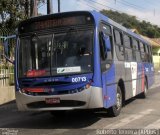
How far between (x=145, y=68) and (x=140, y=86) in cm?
187

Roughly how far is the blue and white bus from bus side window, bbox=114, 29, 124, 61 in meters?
1.04

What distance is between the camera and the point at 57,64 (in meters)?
10.6

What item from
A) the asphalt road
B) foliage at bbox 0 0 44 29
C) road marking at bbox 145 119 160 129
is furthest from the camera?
foliage at bbox 0 0 44 29

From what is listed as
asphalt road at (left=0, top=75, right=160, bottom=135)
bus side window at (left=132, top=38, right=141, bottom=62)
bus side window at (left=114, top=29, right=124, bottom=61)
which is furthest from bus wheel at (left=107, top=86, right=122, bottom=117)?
bus side window at (left=132, top=38, right=141, bottom=62)

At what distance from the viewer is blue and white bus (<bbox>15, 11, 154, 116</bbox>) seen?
10406 mm

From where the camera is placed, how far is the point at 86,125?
10.9 m

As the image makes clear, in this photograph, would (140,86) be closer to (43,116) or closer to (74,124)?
(43,116)

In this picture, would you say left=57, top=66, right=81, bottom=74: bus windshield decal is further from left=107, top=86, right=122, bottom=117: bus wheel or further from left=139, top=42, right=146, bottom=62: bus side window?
left=139, top=42, right=146, bottom=62: bus side window

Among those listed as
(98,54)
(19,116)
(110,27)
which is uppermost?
(110,27)

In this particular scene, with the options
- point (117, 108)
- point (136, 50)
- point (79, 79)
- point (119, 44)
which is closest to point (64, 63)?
point (79, 79)

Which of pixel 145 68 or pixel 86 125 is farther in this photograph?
pixel 145 68

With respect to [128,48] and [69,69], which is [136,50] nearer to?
[128,48]

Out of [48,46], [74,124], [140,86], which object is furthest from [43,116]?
[140,86]

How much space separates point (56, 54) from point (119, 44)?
290 cm
